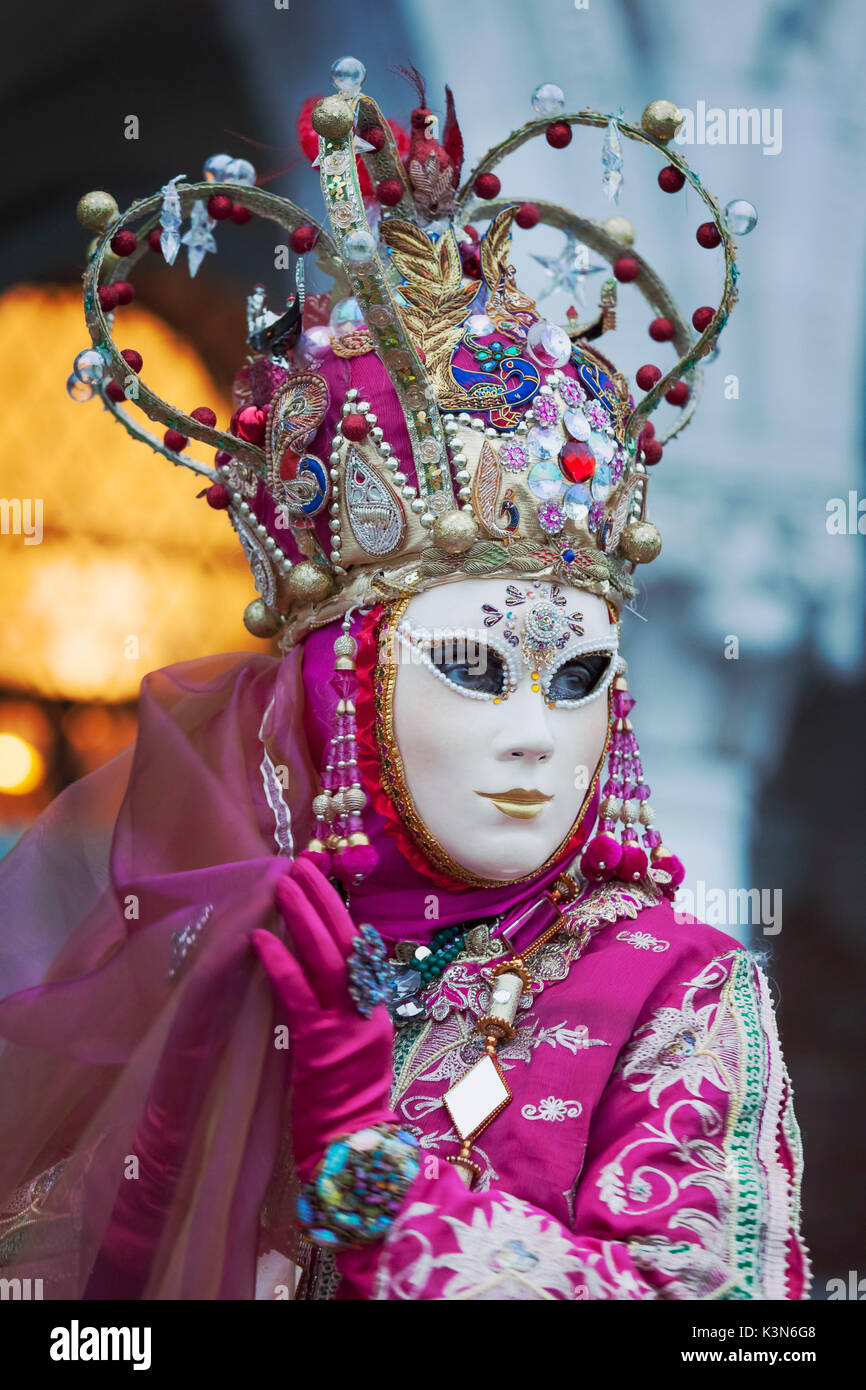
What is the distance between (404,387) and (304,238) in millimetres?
309

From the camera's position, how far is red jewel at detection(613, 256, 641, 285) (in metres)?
2.36

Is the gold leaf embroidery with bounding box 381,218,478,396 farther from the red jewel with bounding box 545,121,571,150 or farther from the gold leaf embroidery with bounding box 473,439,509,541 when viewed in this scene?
the red jewel with bounding box 545,121,571,150

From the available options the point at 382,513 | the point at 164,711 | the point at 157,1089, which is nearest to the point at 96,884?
the point at 164,711

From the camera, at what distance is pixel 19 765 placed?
10.9ft

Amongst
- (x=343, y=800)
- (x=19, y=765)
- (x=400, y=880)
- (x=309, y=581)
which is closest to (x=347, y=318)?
(x=309, y=581)

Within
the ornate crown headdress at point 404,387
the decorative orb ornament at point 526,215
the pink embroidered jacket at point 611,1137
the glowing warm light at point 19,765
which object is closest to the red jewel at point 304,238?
the ornate crown headdress at point 404,387

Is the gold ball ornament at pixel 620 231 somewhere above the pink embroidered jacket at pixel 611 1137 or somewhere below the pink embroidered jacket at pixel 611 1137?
above

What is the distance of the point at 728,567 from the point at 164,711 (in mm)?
1916

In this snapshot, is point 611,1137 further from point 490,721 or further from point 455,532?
point 455,532

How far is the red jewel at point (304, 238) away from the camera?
6.83 feet

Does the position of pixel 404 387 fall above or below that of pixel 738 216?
below

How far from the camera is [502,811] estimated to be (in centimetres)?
193

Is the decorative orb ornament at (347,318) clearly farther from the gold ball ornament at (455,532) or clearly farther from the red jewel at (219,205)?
the gold ball ornament at (455,532)

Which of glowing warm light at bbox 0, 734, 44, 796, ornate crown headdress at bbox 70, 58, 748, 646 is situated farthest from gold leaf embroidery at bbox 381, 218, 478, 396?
glowing warm light at bbox 0, 734, 44, 796
